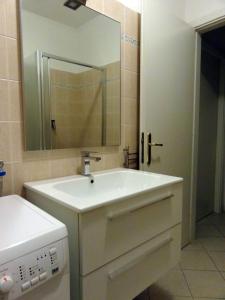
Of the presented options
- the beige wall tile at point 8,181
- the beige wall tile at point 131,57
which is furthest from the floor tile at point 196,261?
the beige wall tile at point 131,57

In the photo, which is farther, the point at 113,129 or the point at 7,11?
the point at 113,129

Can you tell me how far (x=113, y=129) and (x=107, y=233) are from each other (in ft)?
2.74

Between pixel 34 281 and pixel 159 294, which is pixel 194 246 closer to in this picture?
pixel 159 294

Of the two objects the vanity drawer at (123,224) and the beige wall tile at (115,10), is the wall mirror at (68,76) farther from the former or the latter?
the vanity drawer at (123,224)

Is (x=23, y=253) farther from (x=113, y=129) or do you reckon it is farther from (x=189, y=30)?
(x=189, y=30)

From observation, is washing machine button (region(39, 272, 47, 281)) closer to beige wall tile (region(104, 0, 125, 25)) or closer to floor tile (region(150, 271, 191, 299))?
floor tile (region(150, 271, 191, 299))

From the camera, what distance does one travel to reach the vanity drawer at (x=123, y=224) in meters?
0.83

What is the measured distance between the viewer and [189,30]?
189 cm

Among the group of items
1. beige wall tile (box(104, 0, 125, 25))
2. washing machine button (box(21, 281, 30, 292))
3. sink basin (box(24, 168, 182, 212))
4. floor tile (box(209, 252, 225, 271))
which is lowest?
floor tile (box(209, 252, 225, 271))

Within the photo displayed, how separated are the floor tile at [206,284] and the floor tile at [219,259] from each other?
0.10 metres

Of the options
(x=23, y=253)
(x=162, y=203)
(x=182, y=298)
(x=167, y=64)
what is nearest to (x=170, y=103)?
(x=167, y=64)

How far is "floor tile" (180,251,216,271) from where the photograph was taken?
1784mm

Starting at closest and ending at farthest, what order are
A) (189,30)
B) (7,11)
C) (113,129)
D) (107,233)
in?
(107,233), (7,11), (113,129), (189,30)

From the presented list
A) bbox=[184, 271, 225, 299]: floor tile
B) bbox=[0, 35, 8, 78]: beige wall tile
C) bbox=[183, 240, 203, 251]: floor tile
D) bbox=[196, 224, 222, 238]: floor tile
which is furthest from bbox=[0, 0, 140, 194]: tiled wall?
bbox=[196, 224, 222, 238]: floor tile
